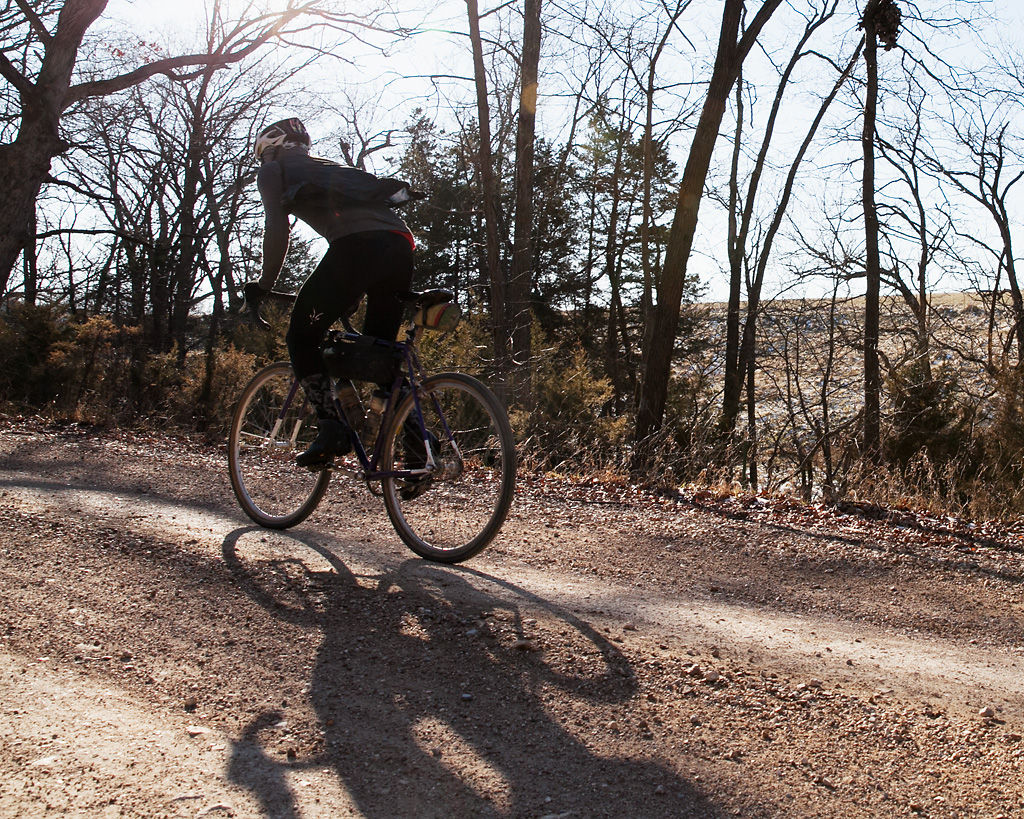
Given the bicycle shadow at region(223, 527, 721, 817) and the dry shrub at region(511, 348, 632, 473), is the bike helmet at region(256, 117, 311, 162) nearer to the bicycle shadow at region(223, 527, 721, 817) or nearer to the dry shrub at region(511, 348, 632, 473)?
the bicycle shadow at region(223, 527, 721, 817)

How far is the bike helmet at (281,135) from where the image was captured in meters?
4.57

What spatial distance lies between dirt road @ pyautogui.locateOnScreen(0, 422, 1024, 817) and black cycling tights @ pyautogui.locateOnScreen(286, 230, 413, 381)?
106 cm

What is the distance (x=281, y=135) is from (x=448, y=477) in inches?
75.8

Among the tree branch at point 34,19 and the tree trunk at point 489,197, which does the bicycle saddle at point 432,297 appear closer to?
the tree trunk at point 489,197

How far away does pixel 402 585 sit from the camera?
4000mm

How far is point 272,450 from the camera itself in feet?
17.4

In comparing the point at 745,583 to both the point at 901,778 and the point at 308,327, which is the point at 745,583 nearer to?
the point at 901,778

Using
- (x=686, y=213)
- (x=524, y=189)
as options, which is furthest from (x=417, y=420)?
(x=524, y=189)

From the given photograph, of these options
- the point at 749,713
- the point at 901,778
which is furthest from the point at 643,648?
the point at 901,778

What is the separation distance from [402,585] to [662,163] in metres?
28.3

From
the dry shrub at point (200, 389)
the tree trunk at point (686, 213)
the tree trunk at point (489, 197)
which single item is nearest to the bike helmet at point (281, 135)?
the tree trunk at point (686, 213)

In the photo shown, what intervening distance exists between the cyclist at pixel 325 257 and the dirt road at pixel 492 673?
0.90 metres

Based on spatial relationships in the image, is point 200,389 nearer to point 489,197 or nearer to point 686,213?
point 686,213

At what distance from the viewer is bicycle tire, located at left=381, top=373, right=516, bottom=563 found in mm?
4238
